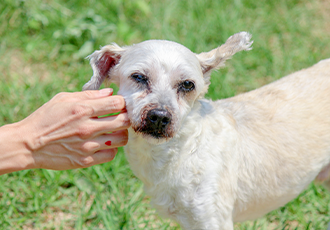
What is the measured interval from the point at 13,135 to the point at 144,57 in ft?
3.64

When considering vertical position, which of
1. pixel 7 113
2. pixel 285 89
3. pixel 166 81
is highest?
pixel 166 81

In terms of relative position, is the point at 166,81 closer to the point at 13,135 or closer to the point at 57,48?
the point at 13,135

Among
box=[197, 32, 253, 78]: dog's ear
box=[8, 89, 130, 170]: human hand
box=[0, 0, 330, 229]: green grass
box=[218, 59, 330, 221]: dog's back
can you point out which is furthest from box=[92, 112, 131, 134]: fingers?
box=[0, 0, 330, 229]: green grass

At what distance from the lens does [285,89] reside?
3148mm

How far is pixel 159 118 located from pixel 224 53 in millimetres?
868

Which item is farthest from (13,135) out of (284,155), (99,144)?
(284,155)

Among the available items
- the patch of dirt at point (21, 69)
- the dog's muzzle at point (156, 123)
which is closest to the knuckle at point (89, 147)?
the dog's muzzle at point (156, 123)

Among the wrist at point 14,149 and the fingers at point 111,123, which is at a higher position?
the fingers at point 111,123

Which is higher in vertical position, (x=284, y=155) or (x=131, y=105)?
(x=131, y=105)

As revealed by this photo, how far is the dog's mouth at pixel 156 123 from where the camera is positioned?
2.35 m

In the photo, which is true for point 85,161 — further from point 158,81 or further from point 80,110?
point 158,81

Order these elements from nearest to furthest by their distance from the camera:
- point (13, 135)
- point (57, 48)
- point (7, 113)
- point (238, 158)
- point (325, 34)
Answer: point (13, 135), point (238, 158), point (7, 113), point (57, 48), point (325, 34)

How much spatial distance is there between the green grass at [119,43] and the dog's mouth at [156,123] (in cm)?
160

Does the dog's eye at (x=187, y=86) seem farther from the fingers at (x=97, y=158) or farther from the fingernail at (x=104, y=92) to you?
the fingers at (x=97, y=158)
